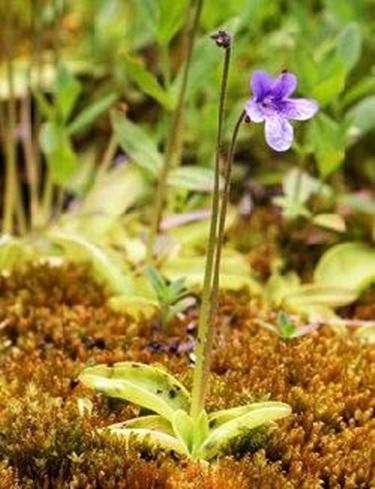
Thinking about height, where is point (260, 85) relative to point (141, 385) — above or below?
above

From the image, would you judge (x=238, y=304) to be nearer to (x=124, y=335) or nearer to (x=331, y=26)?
(x=124, y=335)

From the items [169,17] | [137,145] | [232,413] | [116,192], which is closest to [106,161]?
[116,192]

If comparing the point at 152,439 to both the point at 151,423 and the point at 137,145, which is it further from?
the point at 137,145

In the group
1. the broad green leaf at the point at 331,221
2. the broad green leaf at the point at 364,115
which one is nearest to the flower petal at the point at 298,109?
the broad green leaf at the point at 331,221

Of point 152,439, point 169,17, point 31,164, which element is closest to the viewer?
point 152,439

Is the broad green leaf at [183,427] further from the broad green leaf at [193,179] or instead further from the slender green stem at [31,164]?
the slender green stem at [31,164]

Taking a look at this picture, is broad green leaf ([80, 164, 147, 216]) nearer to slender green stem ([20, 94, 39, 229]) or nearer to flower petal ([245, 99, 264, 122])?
slender green stem ([20, 94, 39, 229])
